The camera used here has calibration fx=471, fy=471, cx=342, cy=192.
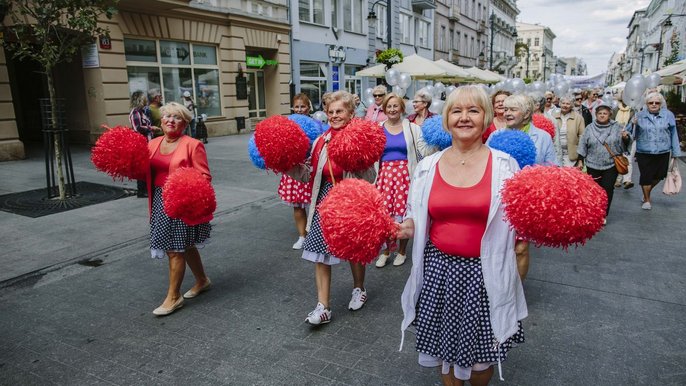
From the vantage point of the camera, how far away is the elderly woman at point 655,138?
22.4 feet

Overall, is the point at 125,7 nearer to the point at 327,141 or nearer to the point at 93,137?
the point at 93,137

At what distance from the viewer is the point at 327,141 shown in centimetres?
345

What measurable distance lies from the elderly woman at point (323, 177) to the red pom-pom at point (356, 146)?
0.69ft

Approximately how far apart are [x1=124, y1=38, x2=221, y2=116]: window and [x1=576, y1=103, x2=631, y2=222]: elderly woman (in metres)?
11.3

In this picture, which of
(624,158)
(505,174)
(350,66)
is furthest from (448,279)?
(350,66)

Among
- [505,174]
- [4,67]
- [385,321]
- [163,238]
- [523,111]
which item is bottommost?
[385,321]

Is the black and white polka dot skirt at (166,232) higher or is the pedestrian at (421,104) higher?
the pedestrian at (421,104)

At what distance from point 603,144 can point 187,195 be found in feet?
18.0

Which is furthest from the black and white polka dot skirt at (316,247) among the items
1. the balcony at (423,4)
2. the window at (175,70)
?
the balcony at (423,4)

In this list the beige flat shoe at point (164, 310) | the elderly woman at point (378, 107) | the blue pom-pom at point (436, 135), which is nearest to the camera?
the beige flat shoe at point (164, 310)

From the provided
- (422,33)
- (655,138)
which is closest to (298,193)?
(655,138)

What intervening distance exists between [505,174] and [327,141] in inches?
62.5

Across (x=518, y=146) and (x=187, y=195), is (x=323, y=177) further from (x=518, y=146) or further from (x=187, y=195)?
(x=518, y=146)

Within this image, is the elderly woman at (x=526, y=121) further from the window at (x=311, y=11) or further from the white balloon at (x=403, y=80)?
the window at (x=311, y=11)
